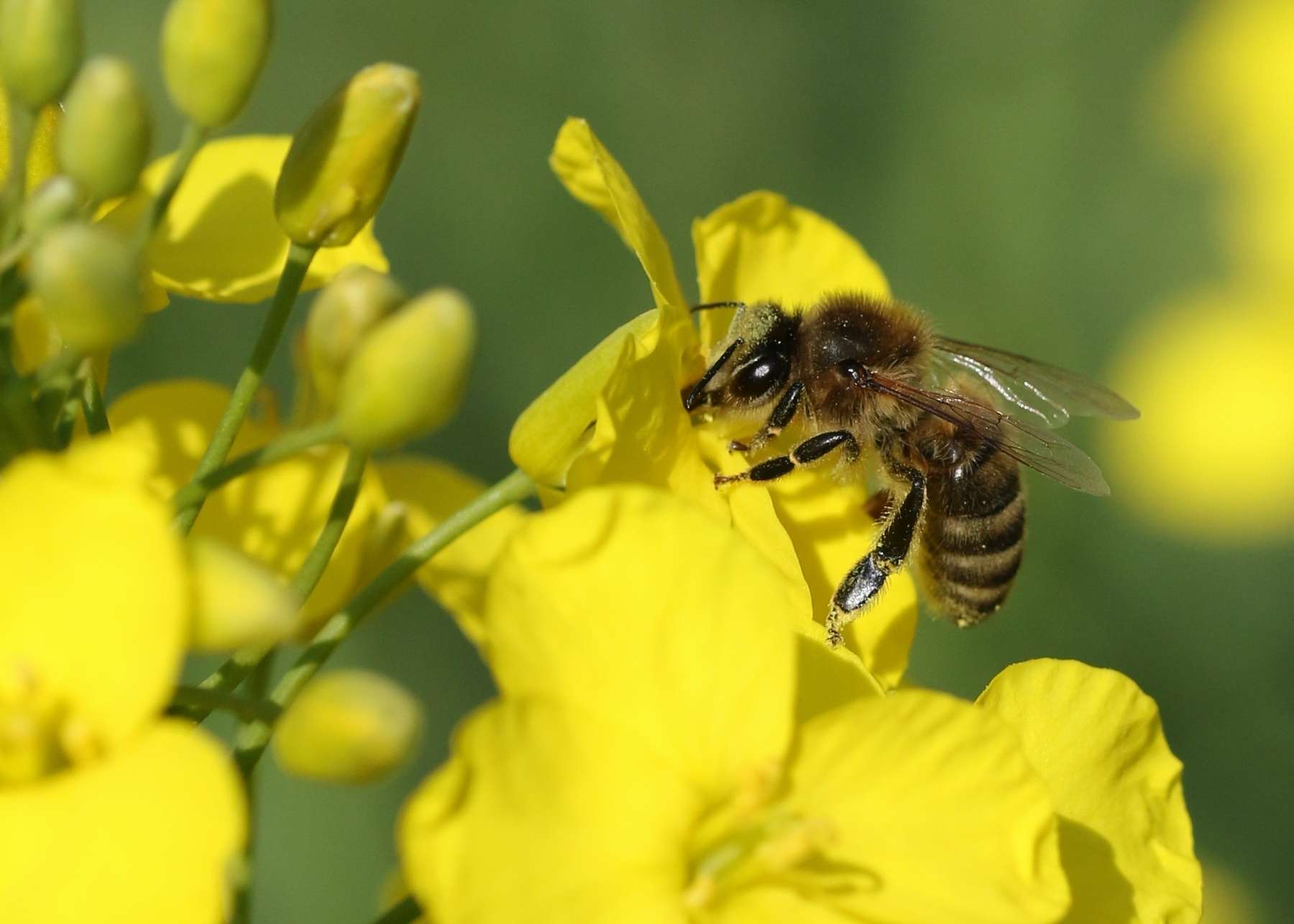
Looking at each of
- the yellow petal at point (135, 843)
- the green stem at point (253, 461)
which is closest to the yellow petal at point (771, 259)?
the green stem at point (253, 461)

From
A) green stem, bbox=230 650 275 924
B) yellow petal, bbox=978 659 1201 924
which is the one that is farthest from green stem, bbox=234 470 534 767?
yellow petal, bbox=978 659 1201 924

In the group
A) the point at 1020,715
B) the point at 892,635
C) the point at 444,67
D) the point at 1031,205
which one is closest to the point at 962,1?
the point at 1031,205

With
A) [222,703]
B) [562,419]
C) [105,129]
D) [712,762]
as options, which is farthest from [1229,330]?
[222,703]

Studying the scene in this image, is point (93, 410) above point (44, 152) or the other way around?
the other way around

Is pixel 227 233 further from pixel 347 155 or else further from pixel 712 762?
pixel 712 762

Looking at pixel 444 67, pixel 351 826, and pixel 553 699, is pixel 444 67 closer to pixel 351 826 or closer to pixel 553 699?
pixel 351 826
